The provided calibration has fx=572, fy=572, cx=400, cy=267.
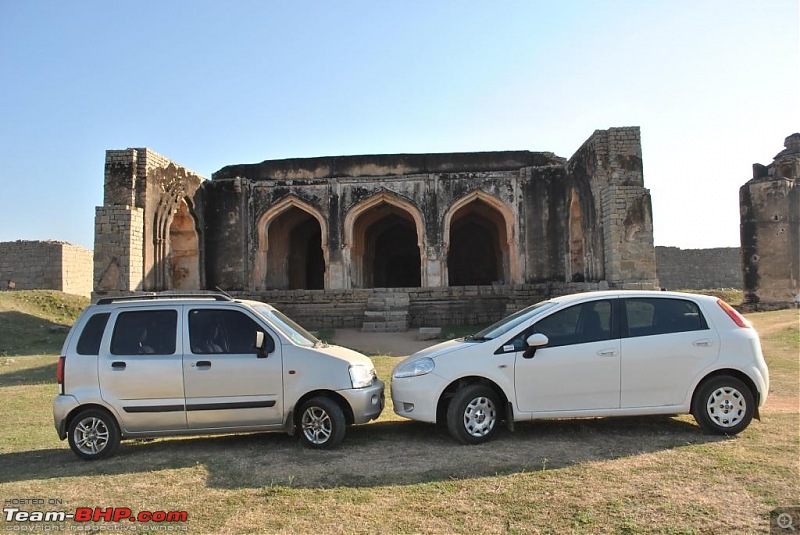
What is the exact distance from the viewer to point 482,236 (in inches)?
1128

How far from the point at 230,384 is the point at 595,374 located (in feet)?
11.2

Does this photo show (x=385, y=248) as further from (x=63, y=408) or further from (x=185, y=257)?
(x=63, y=408)

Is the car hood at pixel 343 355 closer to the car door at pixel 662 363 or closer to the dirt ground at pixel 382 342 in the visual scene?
the car door at pixel 662 363

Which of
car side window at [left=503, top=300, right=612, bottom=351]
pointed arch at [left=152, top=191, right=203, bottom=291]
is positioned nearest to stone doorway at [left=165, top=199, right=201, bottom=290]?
pointed arch at [left=152, top=191, right=203, bottom=291]

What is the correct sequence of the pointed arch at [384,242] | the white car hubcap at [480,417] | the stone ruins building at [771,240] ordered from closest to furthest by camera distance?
1. the white car hubcap at [480,417]
2. the pointed arch at [384,242]
3. the stone ruins building at [771,240]

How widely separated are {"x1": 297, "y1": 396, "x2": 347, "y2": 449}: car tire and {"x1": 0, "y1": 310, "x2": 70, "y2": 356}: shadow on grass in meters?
11.7

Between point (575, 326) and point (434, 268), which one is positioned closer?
point (575, 326)

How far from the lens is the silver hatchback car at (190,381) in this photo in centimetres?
526

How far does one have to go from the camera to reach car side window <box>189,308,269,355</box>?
5434 mm

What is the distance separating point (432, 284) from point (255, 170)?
313 inches

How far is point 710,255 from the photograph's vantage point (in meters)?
32.0

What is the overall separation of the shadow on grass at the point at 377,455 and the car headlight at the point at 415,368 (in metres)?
0.64

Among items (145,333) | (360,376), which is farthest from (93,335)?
(360,376)

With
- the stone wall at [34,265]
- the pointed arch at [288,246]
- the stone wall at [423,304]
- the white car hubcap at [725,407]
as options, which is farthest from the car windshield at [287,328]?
the stone wall at [34,265]
